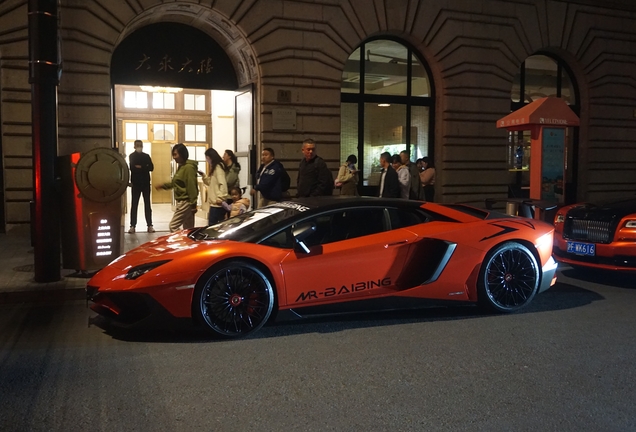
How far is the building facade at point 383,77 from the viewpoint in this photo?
498 inches

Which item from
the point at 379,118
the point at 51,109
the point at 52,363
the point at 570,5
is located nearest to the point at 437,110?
the point at 379,118

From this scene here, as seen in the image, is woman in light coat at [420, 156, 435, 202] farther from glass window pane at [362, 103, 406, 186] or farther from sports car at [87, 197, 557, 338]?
sports car at [87, 197, 557, 338]

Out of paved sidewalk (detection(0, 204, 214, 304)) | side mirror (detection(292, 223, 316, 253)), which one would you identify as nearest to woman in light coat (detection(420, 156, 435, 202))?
paved sidewalk (detection(0, 204, 214, 304))

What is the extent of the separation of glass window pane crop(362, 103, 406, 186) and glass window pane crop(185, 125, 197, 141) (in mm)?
5792

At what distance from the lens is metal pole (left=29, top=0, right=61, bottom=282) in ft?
26.3

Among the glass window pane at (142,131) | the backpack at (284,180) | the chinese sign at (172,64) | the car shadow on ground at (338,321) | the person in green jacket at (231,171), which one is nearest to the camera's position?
the car shadow on ground at (338,321)

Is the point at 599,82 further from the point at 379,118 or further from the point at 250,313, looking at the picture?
the point at 250,313

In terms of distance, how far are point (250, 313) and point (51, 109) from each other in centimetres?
408

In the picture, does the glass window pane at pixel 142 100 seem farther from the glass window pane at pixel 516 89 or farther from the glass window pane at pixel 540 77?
the glass window pane at pixel 540 77

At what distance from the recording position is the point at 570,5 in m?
17.4

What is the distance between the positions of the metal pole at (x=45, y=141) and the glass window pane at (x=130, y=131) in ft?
35.6

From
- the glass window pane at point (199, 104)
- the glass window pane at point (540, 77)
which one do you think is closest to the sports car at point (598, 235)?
the glass window pane at point (540, 77)

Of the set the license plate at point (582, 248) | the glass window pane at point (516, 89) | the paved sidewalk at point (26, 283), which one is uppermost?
the glass window pane at point (516, 89)

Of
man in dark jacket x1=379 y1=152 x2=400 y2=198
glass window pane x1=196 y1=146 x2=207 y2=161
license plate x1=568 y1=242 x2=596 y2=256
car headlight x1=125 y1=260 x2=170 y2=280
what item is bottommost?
license plate x1=568 y1=242 x2=596 y2=256
